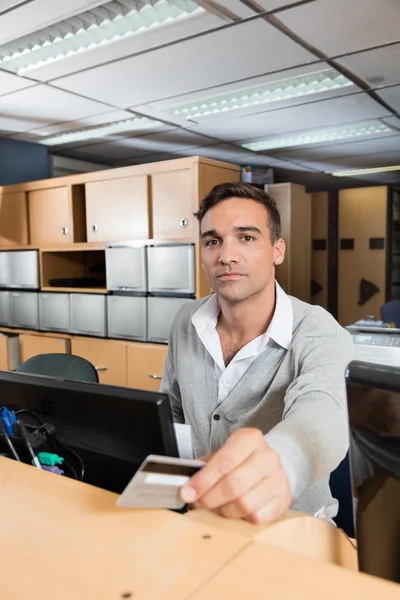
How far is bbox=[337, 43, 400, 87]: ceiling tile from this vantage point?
9.20ft

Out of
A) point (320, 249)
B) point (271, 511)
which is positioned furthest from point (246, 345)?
point (320, 249)

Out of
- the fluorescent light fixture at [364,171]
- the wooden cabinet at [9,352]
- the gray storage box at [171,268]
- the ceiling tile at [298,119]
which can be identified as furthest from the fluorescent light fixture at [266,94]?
the fluorescent light fixture at [364,171]

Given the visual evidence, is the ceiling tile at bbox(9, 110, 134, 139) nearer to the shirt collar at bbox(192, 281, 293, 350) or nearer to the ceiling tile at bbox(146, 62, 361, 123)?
the ceiling tile at bbox(146, 62, 361, 123)

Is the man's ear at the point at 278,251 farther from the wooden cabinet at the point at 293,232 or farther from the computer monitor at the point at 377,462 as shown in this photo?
the wooden cabinet at the point at 293,232

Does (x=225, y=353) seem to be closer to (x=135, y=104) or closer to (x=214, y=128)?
(x=135, y=104)

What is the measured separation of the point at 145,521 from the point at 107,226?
10.2 feet

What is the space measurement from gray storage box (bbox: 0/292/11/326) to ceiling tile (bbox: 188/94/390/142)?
6.78 feet

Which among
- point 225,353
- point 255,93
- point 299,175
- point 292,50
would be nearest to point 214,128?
point 255,93

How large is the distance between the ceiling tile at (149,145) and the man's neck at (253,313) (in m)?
3.33

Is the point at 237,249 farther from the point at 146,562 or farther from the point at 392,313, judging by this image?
the point at 392,313

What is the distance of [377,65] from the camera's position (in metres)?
2.98

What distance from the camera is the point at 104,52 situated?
2744 mm

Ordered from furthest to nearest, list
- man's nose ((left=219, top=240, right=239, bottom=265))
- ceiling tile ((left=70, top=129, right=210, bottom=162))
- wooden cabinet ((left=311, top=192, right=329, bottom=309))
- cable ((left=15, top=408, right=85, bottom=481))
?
wooden cabinet ((left=311, top=192, right=329, bottom=309)) → ceiling tile ((left=70, top=129, right=210, bottom=162)) → man's nose ((left=219, top=240, right=239, bottom=265)) → cable ((left=15, top=408, right=85, bottom=481))

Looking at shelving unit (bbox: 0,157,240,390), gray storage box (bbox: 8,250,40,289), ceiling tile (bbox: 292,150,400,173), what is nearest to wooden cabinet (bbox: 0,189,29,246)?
shelving unit (bbox: 0,157,240,390)
